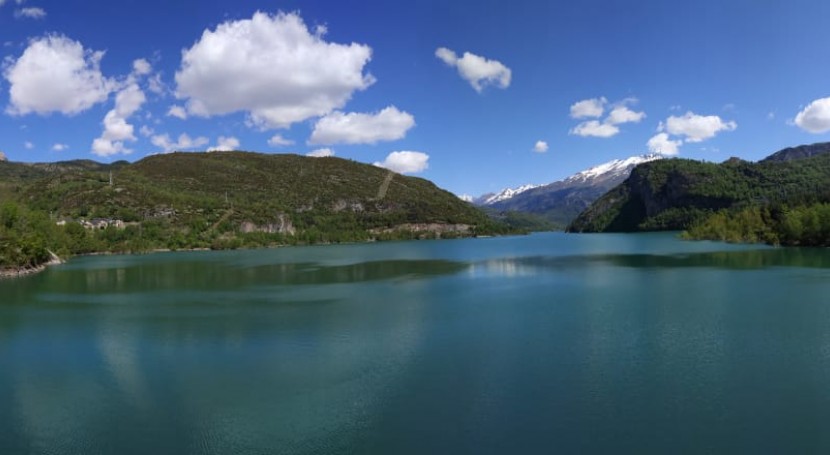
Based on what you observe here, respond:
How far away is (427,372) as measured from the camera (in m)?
19.9

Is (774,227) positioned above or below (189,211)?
below

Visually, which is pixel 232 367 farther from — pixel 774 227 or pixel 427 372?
pixel 774 227

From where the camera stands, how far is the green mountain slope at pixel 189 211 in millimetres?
118981

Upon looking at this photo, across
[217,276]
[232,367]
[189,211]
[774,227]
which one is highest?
[189,211]

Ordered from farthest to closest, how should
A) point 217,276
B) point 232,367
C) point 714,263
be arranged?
Answer: point 714,263, point 217,276, point 232,367

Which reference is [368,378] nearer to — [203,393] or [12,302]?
[203,393]

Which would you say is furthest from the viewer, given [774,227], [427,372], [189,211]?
[189,211]

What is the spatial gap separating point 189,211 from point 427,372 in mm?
139527

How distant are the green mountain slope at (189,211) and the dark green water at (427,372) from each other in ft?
180

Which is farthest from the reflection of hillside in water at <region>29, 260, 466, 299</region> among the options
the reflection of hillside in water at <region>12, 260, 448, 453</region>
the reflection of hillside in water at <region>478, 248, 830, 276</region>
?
the reflection of hillside in water at <region>12, 260, 448, 453</region>

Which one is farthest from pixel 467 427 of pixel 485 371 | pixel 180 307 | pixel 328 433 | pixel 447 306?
pixel 180 307

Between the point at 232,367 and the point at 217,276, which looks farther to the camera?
the point at 217,276

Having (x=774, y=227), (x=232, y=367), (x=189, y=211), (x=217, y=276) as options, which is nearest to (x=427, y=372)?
(x=232, y=367)

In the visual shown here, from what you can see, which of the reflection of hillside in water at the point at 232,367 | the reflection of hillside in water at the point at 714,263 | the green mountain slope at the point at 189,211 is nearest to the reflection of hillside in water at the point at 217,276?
the reflection of hillside in water at the point at 714,263
